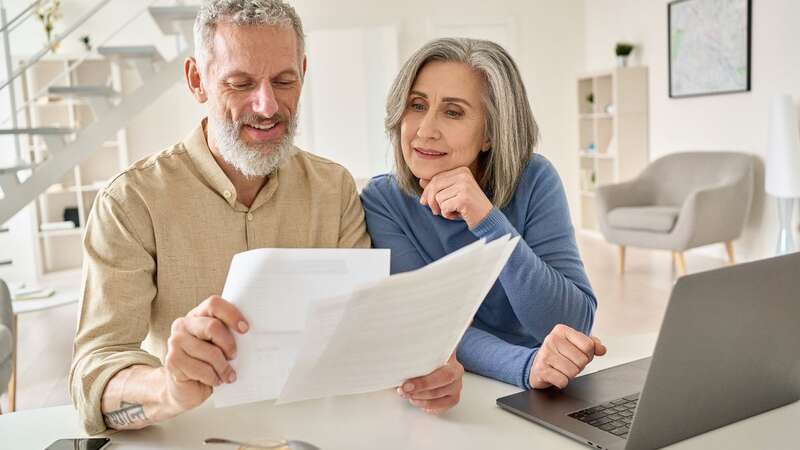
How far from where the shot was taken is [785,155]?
4.73 meters

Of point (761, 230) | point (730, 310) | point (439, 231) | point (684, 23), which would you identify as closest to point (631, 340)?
point (439, 231)

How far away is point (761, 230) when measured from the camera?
18.0 feet

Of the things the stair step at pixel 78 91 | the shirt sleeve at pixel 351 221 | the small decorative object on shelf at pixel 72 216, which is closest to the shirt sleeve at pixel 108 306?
the shirt sleeve at pixel 351 221

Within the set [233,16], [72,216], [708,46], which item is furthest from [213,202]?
[72,216]

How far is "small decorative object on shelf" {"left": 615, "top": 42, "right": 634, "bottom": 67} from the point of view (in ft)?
22.9

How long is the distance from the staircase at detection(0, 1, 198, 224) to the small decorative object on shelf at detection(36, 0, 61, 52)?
1.84 m

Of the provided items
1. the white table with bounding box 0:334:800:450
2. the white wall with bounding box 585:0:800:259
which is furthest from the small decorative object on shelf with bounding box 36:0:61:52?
the white table with bounding box 0:334:800:450

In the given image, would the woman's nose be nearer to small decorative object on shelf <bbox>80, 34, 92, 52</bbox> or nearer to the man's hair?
the man's hair

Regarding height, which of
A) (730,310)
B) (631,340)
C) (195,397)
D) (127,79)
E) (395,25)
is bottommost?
(631,340)

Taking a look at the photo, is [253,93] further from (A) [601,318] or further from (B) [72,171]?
(B) [72,171]

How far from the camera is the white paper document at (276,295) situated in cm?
88

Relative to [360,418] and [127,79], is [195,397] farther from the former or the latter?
[127,79]

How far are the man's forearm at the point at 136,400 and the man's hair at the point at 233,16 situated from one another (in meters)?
0.66

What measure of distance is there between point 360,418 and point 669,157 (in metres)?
5.50
